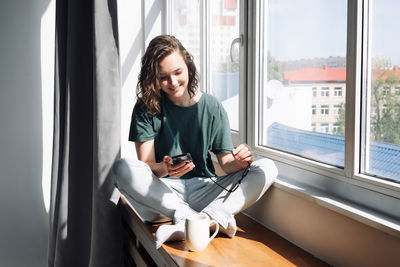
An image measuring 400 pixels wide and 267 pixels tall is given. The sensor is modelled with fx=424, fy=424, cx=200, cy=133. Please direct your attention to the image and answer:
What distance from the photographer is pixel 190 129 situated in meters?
1.55

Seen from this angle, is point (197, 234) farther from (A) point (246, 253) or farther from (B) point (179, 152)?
(B) point (179, 152)

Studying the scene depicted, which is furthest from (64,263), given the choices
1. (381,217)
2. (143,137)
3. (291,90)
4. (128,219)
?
(381,217)

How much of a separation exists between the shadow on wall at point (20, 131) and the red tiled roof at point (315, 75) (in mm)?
1487

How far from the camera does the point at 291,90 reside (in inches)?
57.5

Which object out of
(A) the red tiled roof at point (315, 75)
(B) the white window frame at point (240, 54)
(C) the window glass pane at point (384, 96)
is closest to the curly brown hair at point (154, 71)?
(B) the white window frame at point (240, 54)

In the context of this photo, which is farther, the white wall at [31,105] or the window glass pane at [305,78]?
the white wall at [31,105]

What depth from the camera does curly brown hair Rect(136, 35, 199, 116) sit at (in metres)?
1.43

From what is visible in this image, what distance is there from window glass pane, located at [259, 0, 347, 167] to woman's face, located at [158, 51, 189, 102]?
1.10 feet

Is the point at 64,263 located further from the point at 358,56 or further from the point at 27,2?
the point at 358,56

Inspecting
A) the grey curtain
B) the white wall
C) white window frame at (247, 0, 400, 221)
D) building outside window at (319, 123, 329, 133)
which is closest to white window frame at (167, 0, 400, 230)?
white window frame at (247, 0, 400, 221)

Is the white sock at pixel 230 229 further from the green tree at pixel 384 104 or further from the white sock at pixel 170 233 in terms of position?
the green tree at pixel 384 104

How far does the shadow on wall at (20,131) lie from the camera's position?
89.9 inches

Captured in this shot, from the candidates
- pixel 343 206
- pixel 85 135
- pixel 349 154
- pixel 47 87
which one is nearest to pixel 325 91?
pixel 349 154

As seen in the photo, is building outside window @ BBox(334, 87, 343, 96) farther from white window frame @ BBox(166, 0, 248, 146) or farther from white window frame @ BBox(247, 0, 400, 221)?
white window frame @ BBox(166, 0, 248, 146)
